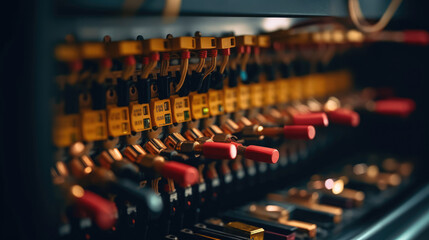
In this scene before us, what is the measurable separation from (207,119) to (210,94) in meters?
0.07

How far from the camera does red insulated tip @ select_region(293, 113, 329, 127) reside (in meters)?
1.21

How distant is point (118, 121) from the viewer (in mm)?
991

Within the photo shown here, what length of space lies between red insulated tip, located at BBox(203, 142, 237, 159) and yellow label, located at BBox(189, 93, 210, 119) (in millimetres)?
192

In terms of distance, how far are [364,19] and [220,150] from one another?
89 centimetres

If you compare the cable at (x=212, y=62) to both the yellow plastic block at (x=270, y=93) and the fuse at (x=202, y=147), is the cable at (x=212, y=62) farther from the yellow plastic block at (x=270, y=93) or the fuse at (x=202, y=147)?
the yellow plastic block at (x=270, y=93)

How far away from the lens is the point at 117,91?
3.26 feet

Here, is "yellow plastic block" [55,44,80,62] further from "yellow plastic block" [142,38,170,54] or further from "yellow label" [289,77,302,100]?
"yellow label" [289,77,302,100]

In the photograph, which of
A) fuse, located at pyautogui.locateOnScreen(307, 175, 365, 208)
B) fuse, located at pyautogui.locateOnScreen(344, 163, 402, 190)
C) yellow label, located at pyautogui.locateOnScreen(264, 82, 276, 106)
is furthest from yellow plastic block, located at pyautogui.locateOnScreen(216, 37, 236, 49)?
fuse, located at pyautogui.locateOnScreen(344, 163, 402, 190)

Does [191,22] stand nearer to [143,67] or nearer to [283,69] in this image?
[143,67]

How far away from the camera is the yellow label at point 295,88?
158 cm

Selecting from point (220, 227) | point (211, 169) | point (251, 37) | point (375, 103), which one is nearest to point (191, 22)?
point (251, 37)

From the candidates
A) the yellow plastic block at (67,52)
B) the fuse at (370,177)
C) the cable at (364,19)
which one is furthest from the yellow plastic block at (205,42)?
the fuse at (370,177)

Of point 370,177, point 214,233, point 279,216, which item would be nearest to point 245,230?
point 214,233

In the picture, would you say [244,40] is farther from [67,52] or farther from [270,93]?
[67,52]
